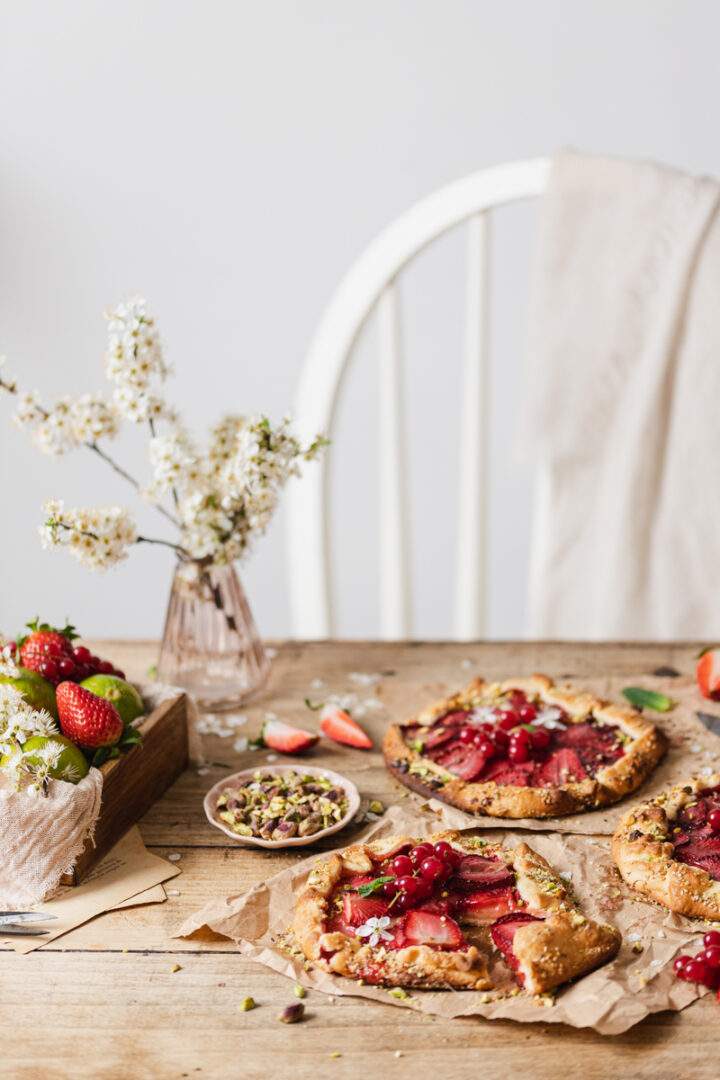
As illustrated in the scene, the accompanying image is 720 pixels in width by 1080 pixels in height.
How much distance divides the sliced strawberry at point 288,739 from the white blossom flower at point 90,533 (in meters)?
0.30

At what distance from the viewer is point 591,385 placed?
2.18 meters

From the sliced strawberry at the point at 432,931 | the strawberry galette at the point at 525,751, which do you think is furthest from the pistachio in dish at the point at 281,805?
the sliced strawberry at the point at 432,931

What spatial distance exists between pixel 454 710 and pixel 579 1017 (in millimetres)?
595

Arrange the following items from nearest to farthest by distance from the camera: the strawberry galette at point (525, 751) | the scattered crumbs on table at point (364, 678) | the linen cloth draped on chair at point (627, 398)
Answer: the strawberry galette at point (525, 751) → the scattered crumbs on table at point (364, 678) → the linen cloth draped on chair at point (627, 398)

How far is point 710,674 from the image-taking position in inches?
62.5

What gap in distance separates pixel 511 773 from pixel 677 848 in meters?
0.23

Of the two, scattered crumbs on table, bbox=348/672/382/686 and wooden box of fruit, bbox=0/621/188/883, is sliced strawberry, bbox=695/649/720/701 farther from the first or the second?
wooden box of fruit, bbox=0/621/188/883

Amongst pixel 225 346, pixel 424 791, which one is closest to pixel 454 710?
pixel 424 791

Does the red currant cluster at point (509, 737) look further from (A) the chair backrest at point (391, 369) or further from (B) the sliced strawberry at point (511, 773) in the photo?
(A) the chair backrest at point (391, 369)

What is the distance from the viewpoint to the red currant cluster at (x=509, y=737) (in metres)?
1.37

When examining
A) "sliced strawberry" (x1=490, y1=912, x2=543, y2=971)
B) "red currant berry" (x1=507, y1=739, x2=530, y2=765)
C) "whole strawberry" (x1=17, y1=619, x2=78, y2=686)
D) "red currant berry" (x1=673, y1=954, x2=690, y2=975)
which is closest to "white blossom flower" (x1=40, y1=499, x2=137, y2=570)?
"whole strawberry" (x1=17, y1=619, x2=78, y2=686)

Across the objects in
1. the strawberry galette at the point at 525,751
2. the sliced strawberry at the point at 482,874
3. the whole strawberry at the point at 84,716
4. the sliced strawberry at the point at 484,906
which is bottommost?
the strawberry galette at the point at 525,751

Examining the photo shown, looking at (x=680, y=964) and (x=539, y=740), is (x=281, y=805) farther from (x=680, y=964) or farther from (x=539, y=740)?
(x=680, y=964)

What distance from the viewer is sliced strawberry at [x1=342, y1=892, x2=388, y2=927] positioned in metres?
1.07
